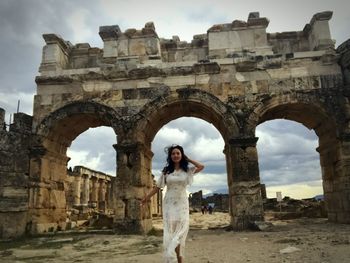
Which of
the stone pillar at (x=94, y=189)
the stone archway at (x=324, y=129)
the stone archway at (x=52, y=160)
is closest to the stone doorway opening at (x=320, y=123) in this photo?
the stone archway at (x=324, y=129)

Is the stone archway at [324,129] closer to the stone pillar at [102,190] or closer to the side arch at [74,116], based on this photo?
the side arch at [74,116]

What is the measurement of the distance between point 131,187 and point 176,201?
6.04 metres

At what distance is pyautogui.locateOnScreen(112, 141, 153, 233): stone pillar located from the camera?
9766 millimetres

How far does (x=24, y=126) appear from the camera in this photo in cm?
1071

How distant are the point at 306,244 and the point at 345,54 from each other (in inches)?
246

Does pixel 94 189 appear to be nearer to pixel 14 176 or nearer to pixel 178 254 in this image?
pixel 14 176

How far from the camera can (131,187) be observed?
9.97 m

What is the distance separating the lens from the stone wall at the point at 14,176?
32.4ft

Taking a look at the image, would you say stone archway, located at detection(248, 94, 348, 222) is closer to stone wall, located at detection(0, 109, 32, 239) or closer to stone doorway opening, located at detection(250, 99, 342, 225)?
stone doorway opening, located at detection(250, 99, 342, 225)

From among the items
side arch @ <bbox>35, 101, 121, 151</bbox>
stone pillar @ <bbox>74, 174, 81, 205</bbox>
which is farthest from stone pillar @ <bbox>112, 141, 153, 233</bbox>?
stone pillar @ <bbox>74, 174, 81, 205</bbox>

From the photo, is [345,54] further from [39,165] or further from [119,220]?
[39,165]

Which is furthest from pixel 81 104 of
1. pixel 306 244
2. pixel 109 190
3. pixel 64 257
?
pixel 109 190

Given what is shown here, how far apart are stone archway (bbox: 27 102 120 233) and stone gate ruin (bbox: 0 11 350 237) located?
31mm

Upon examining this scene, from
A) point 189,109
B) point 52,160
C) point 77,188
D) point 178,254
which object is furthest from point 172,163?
point 77,188
